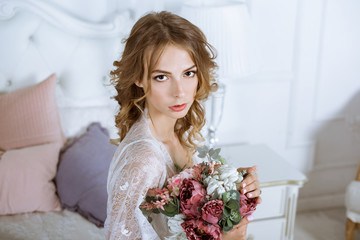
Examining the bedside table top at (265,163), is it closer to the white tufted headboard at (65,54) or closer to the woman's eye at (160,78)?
the white tufted headboard at (65,54)

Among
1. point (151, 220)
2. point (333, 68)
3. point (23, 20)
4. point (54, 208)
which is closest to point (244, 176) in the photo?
point (151, 220)

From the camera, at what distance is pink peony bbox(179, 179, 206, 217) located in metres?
1.21

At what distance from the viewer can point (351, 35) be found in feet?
9.10

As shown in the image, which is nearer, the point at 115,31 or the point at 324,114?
the point at 115,31

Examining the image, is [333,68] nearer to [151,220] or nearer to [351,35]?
[351,35]

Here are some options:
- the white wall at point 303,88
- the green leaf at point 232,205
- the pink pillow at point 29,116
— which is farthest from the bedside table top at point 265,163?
the pink pillow at point 29,116

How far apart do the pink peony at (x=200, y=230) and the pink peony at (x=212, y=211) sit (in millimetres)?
36

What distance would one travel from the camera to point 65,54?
2295mm

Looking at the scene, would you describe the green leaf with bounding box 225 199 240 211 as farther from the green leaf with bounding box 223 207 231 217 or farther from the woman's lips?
the woman's lips

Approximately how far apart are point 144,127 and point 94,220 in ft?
2.55

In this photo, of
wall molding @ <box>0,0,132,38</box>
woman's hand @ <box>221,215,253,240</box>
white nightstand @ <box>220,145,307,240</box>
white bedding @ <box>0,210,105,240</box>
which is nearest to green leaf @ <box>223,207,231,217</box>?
woman's hand @ <box>221,215,253,240</box>

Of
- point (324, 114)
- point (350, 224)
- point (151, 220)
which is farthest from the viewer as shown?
point (324, 114)

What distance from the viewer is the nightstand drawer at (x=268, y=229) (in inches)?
89.7

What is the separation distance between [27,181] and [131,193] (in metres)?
0.95
